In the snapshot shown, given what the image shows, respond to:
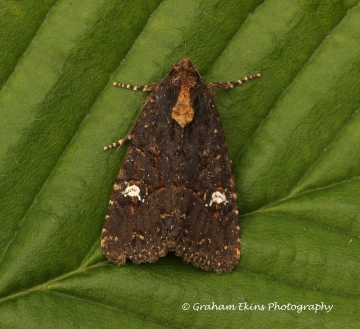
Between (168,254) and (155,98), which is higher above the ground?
(155,98)

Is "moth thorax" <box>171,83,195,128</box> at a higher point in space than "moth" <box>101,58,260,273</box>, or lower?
higher

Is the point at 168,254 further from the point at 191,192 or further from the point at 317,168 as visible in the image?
the point at 317,168

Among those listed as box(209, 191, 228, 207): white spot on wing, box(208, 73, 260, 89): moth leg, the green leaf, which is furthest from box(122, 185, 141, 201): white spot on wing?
box(208, 73, 260, 89): moth leg

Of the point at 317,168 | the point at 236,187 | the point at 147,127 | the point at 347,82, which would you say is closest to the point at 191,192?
the point at 236,187

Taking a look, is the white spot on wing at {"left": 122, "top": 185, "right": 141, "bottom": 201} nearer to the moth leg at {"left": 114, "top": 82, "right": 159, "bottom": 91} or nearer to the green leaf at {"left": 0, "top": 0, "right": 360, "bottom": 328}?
the green leaf at {"left": 0, "top": 0, "right": 360, "bottom": 328}

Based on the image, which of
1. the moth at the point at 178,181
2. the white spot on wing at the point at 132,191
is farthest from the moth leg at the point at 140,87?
the white spot on wing at the point at 132,191

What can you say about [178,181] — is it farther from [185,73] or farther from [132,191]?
[185,73]

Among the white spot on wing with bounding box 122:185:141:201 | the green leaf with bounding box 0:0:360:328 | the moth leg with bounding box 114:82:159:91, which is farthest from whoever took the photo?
the white spot on wing with bounding box 122:185:141:201
